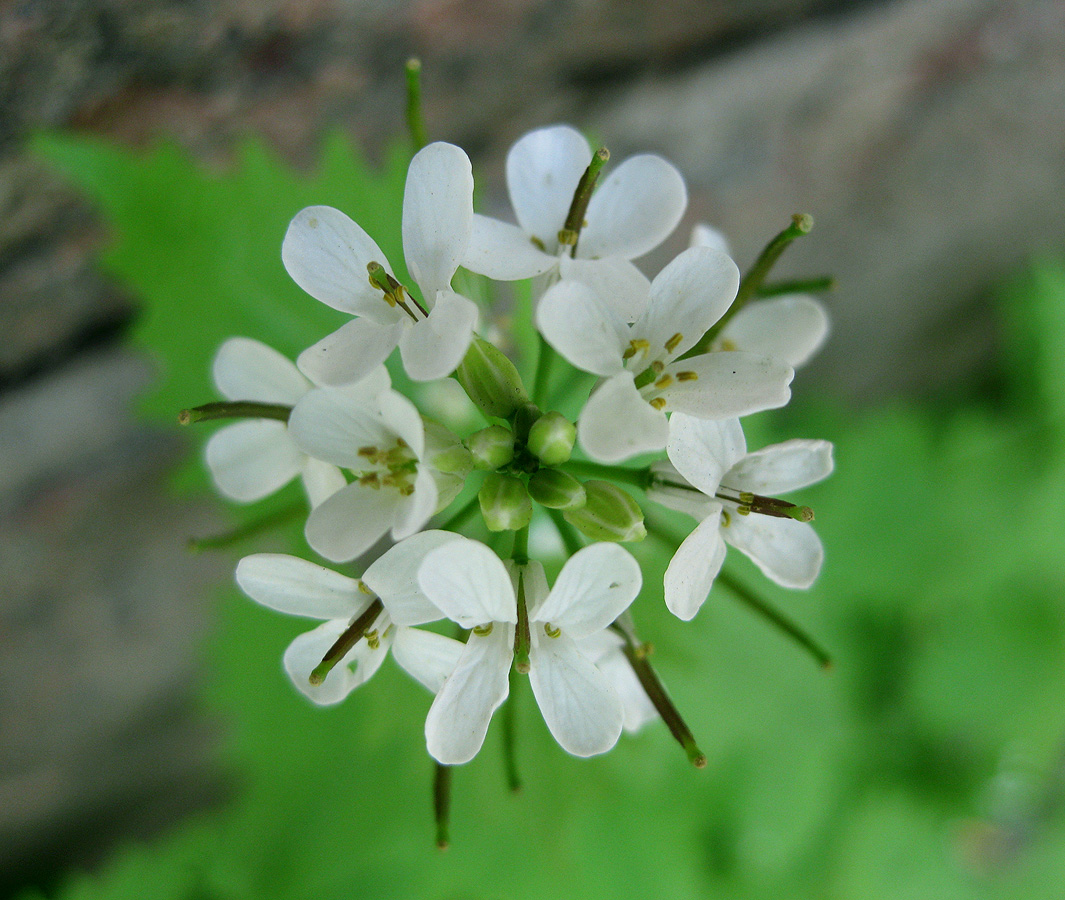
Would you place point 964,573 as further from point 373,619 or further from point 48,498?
point 48,498

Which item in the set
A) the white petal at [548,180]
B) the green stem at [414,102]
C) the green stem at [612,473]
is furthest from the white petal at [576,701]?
the green stem at [414,102]

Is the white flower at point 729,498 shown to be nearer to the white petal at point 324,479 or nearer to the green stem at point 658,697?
the green stem at point 658,697

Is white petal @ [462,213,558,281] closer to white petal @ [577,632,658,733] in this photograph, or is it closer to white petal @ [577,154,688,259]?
white petal @ [577,154,688,259]

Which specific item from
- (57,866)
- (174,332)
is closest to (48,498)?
(174,332)

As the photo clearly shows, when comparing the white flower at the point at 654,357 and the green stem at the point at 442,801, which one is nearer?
the white flower at the point at 654,357

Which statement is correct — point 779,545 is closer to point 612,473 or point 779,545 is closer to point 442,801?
point 612,473

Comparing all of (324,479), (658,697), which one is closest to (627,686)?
(658,697)
